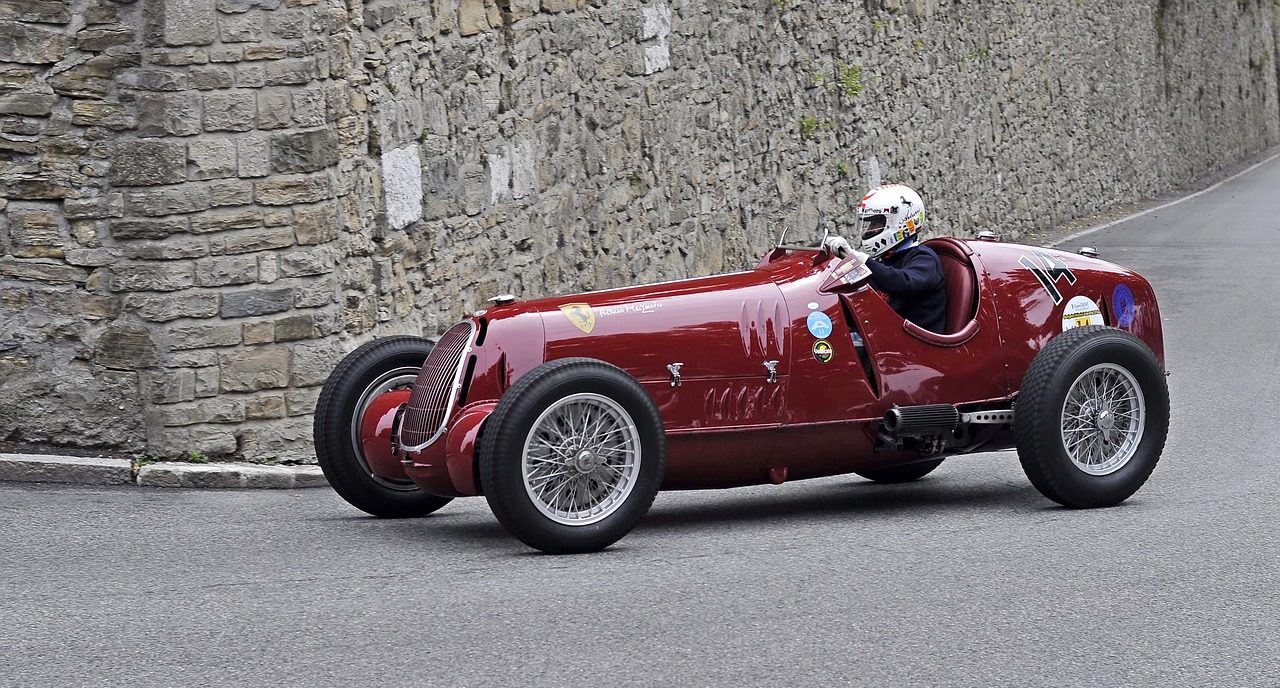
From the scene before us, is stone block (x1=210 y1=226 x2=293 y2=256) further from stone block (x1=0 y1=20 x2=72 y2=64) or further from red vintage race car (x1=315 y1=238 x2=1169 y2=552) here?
red vintage race car (x1=315 y1=238 x2=1169 y2=552)

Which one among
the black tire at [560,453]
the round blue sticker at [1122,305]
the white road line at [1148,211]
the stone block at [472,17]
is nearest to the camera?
the black tire at [560,453]

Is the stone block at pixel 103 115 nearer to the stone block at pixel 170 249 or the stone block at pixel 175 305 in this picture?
the stone block at pixel 170 249

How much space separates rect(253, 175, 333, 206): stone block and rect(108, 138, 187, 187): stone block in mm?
406

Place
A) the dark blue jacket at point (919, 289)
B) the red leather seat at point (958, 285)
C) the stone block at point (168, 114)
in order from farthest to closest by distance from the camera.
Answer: the stone block at point (168, 114)
the red leather seat at point (958, 285)
the dark blue jacket at point (919, 289)

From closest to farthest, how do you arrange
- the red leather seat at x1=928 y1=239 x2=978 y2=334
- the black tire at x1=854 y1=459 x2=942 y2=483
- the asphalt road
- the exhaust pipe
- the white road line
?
the asphalt road → the exhaust pipe → the red leather seat at x1=928 y1=239 x2=978 y2=334 → the black tire at x1=854 y1=459 x2=942 y2=483 → the white road line

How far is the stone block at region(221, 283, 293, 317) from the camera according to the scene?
853 centimetres

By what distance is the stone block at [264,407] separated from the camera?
8586mm

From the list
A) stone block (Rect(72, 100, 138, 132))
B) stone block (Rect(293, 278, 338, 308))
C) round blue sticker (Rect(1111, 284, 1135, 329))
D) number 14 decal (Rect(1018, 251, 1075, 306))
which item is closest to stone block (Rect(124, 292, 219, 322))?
stone block (Rect(293, 278, 338, 308))

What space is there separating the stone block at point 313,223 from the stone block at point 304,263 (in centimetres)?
6

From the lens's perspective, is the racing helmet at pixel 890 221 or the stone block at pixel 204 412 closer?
the racing helmet at pixel 890 221

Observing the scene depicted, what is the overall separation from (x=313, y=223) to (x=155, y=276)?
0.87 meters

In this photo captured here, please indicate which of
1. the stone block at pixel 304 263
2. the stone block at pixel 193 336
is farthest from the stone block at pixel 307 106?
the stone block at pixel 193 336

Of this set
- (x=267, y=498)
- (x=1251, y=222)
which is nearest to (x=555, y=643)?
(x=267, y=498)

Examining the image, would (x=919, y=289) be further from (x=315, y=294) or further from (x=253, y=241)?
(x=253, y=241)
